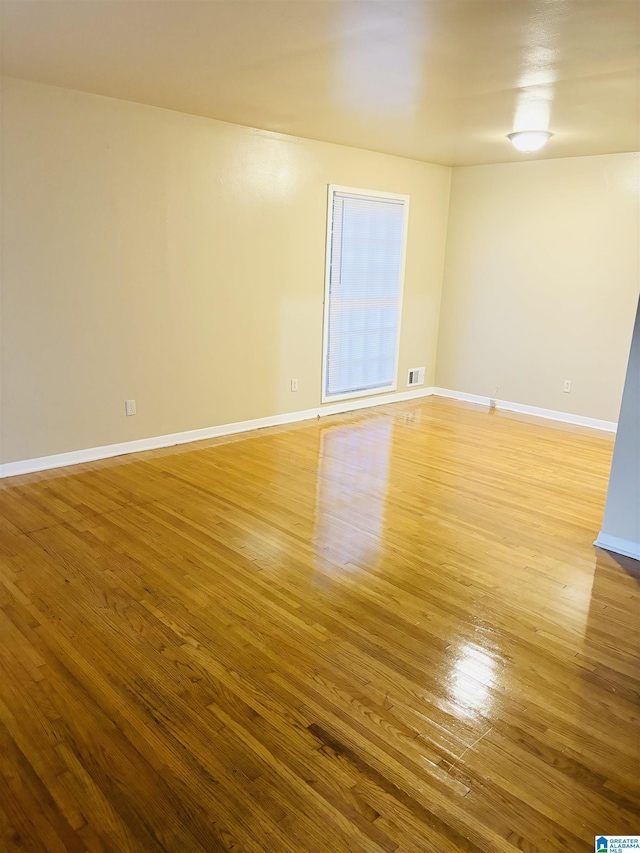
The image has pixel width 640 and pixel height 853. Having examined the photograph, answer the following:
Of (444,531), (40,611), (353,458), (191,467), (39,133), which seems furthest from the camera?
(353,458)

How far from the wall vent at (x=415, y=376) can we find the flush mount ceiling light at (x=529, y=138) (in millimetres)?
2754

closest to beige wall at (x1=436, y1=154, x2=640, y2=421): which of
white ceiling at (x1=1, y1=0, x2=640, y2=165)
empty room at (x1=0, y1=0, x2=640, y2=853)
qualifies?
empty room at (x1=0, y1=0, x2=640, y2=853)

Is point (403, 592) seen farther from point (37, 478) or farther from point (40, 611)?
point (37, 478)

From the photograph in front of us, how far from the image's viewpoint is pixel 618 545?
3.38 meters

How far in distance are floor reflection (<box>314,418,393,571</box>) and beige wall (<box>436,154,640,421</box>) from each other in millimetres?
1758

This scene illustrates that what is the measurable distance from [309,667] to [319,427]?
348 centimetres

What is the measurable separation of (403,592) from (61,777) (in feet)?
5.27

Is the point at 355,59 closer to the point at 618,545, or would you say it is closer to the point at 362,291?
the point at 618,545

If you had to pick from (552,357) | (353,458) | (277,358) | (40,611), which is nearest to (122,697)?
(40,611)

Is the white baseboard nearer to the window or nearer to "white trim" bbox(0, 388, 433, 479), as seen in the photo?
"white trim" bbox(0, 388, 433, 479)

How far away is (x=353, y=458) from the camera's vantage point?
4.79 m

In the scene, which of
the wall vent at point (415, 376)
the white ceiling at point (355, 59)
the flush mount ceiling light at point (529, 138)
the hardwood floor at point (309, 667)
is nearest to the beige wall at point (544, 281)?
the wall vent at point (415, 376)

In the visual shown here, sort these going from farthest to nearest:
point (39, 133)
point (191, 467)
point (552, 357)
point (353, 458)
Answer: point (552, 357) → point (353, 458) → point (191, 467) → point (39, 133)

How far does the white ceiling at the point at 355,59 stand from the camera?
2389mm
